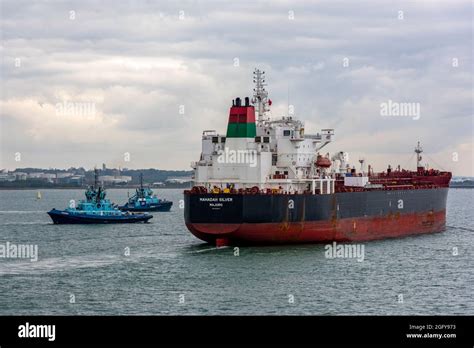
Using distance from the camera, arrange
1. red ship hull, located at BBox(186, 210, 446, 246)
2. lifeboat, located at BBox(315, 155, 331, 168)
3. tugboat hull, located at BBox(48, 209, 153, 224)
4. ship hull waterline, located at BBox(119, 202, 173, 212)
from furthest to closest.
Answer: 1. ship hull waterline, located at BBox(119, 202, 173, 212)
2. tugboat hull, located at BBox(48, 209, 153, 224)
3. lifeboat, located at BBox(315, 155, 331, 168)
4. red ship hull, located at BBox(186, 210, 446, 246)

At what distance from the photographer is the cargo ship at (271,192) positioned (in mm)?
38688

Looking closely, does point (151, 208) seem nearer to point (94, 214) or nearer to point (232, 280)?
point (94, 214)

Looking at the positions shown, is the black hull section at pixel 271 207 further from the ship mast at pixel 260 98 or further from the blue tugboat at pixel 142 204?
the blue tugboat at pixel 142 204

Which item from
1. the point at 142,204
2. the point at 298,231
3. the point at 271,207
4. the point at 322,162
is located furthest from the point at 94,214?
the point at 271,207

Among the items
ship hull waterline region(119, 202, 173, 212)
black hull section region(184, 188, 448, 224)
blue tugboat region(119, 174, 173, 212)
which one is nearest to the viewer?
black hull section region(184, 188, 448, 224)

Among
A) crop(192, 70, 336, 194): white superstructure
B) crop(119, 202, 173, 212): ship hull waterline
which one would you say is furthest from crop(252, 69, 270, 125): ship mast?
crop(119, 202, 173, 212): ship hull waterline

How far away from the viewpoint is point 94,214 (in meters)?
62.7

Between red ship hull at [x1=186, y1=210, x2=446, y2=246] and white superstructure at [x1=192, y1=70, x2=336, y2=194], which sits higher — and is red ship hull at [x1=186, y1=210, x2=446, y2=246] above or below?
below

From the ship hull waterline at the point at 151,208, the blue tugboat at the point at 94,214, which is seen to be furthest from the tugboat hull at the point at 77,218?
the ship hull waterline at the point at 151,208

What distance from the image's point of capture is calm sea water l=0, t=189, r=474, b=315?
26766mm

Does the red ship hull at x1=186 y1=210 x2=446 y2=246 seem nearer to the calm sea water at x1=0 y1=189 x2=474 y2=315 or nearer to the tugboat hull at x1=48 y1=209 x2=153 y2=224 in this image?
the calm sea water at x1=0 y1=189 x2=474 y2=315

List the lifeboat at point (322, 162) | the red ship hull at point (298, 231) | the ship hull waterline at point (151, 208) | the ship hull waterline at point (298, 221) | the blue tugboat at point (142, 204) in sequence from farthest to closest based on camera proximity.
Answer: the blue tugboat at point (142, 204), the ship hull waterline at point (151, 208), the lifeboat at point (322, 162), the red ship hull at point (298, 231), the ship hull waterline at point (298, 221)
